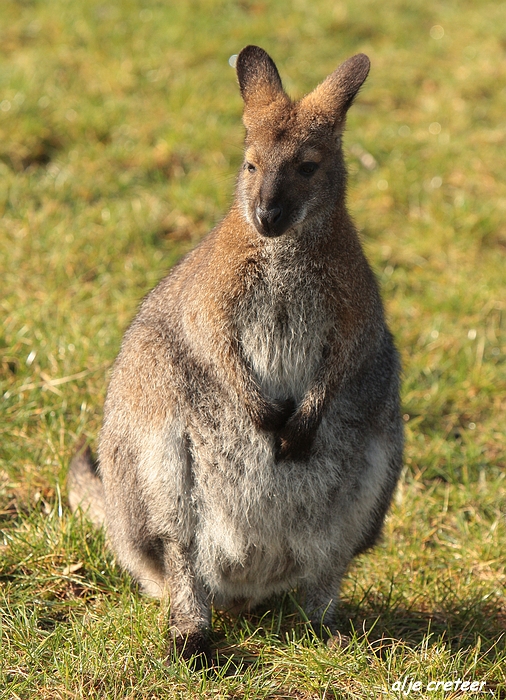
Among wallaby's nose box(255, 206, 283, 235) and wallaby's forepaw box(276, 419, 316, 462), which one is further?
wallaby's forepaw box(276, 419, 316, 462)

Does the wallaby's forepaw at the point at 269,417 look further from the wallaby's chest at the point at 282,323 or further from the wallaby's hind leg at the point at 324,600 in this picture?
the wallaby's hind leg at the point at 324,600

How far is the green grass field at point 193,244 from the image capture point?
11.2ft

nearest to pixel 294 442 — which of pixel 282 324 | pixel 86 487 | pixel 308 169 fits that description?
pixel 282 324

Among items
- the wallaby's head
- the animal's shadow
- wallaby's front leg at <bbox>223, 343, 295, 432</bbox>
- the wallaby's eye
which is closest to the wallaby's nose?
the wallaby's head

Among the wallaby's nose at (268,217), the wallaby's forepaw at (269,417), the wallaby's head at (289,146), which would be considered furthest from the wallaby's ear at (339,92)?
the wallaby's forepaw at (269,417)

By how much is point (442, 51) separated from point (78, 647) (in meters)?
7.00

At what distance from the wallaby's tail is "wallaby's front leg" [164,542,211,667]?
58 cm

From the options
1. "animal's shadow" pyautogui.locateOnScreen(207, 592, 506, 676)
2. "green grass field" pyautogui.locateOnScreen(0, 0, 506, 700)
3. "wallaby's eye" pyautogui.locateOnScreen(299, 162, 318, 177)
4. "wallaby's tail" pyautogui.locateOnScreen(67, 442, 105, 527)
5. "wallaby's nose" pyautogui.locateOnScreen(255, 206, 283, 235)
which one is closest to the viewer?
"wallaby's nose" pyautogui.locateOnScreen(255, 206, 283, 235)

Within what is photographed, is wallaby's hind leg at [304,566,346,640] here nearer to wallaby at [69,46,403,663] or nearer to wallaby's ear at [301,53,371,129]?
wallaby at [69,46,403,663]

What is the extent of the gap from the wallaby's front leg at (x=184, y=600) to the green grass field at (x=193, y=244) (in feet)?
0.23

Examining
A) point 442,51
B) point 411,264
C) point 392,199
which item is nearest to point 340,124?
point 411,264

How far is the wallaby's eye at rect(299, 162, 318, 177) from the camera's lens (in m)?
3.31

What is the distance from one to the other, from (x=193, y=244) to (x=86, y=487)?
8.28 ft

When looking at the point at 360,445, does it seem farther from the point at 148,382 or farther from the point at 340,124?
the point at 340,124
